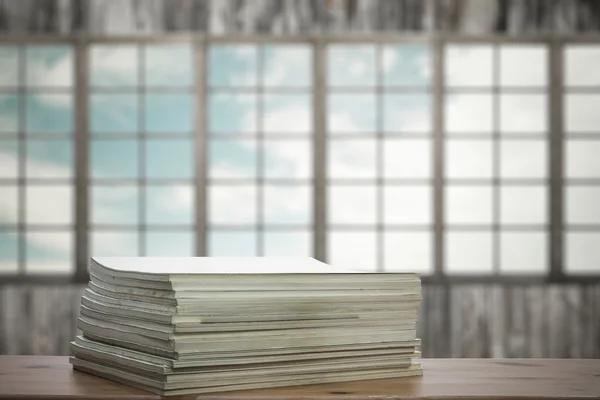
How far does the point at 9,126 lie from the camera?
4711 millimetres

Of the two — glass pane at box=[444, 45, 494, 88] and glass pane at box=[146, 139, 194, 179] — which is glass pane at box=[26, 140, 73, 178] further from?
glass pane at box=[444, 45, 494, 88]

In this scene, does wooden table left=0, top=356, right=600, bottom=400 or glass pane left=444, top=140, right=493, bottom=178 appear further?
glass pane left=444, top=140, right=493, bottom=178

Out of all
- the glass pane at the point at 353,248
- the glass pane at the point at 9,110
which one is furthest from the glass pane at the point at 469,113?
the glass pane at the point at 9,110

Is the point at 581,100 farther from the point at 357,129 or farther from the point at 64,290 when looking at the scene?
the point at 64,290

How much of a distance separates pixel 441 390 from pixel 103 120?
3957mm

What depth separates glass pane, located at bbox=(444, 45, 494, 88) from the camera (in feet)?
15.3

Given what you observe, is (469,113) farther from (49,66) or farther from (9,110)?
(9,110)

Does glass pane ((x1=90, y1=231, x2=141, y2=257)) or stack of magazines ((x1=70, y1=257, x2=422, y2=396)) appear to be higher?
stack of magazines ((x1=70, y1=257, x2=422, y2=396))

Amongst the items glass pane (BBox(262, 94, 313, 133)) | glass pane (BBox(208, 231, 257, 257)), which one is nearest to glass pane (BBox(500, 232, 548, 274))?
glass pane (BBox(262, 94, 313, 133))

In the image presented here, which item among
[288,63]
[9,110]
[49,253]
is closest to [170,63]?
[288,63]

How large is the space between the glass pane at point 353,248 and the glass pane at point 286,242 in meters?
0.12

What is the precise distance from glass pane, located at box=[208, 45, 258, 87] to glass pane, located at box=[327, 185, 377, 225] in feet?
2.46

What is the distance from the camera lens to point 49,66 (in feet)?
15.3

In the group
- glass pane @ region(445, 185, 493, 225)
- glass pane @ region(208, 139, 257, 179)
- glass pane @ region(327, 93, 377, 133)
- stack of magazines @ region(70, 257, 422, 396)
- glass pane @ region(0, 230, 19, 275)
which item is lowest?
glass pane @ region(0, 230, 19, 275)
